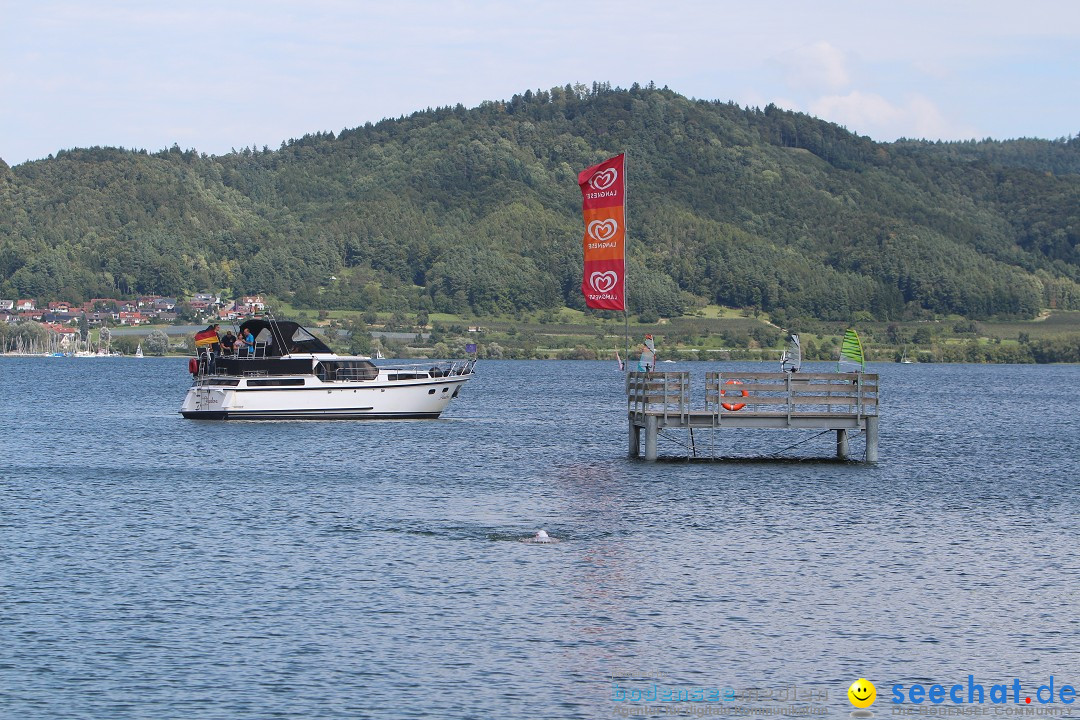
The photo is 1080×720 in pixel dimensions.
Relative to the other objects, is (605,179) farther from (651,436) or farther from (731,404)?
(651,436)

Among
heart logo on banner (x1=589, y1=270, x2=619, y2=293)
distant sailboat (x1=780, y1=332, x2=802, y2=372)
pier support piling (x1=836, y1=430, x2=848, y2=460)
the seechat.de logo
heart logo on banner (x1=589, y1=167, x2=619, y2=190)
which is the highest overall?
heart logo on banner (x1=589, y1=167, x2=619, y2=190)

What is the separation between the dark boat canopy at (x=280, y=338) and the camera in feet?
246

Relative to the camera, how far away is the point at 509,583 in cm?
3050

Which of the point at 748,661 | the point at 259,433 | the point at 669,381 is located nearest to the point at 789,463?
the point at 669,381

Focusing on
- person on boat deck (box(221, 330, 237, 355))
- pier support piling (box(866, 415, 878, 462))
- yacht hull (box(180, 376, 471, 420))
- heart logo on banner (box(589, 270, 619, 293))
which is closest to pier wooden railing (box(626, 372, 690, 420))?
heart logo on banner (box(589, 270, 619, 293))

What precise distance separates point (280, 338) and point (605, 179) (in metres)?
35.5

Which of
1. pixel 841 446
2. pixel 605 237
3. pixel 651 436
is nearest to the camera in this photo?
pixel 605 237

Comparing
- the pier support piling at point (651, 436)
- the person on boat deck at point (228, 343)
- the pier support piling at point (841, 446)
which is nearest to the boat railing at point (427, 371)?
the person on boat deck at point (228, 343)

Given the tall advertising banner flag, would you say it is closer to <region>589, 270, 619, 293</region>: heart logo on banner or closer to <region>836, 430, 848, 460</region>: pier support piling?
<region>589, 270, 619, 293</region>: heart logo on banner

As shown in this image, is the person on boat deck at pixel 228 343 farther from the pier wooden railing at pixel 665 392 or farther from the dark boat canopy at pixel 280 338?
the pier wooden railing at pixel 665 392

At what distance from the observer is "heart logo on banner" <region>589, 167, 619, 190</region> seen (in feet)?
142

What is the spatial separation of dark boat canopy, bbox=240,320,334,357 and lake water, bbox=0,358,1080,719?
13.9 metres

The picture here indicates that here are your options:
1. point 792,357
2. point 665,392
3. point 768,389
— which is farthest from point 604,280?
point 768,389

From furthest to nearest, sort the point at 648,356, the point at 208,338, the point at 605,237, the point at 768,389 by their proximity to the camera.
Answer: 1. the point at 208,338
2. the point at 648,356
3. the point at 768,389
4. the point at 605,237
